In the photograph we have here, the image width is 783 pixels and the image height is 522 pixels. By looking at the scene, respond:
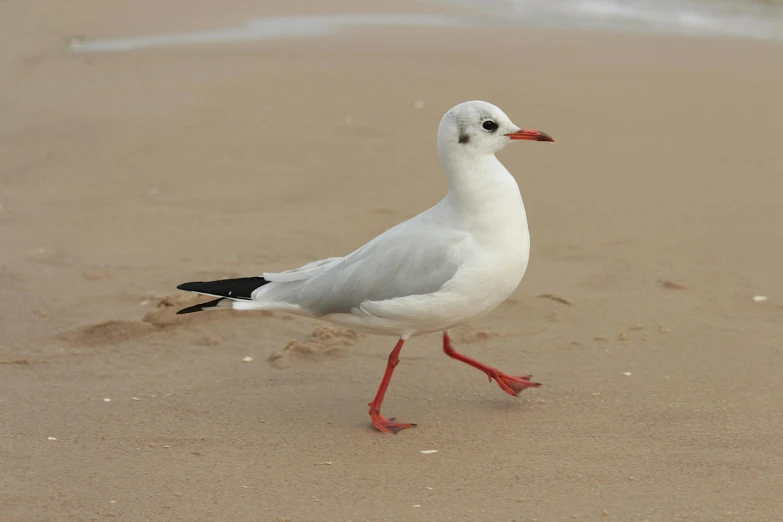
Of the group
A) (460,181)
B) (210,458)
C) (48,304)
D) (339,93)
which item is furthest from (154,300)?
(339,93)

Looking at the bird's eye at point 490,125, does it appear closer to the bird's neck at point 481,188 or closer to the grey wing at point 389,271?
the bird's neck at point 481,188

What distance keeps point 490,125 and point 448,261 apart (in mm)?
599

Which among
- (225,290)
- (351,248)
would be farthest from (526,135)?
(351,248)

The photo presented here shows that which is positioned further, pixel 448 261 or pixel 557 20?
pixel 557 20

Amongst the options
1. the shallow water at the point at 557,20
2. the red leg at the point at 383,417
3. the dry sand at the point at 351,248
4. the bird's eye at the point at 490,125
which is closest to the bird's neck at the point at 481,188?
the bird's eye at the point at 490,125

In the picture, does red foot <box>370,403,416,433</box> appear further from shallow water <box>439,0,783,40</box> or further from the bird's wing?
shallow water <box>439,0,783,40</box>

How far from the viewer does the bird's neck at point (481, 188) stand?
4.36 m

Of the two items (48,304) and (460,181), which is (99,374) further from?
(460,181)

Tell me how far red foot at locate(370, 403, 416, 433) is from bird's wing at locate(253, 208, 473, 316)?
462 mm

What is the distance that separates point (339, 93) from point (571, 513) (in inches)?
226

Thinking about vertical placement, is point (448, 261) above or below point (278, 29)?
below

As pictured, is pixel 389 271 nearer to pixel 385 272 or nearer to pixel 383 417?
pixel 385 272

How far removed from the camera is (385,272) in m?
4.43

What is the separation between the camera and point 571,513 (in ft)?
12.0
